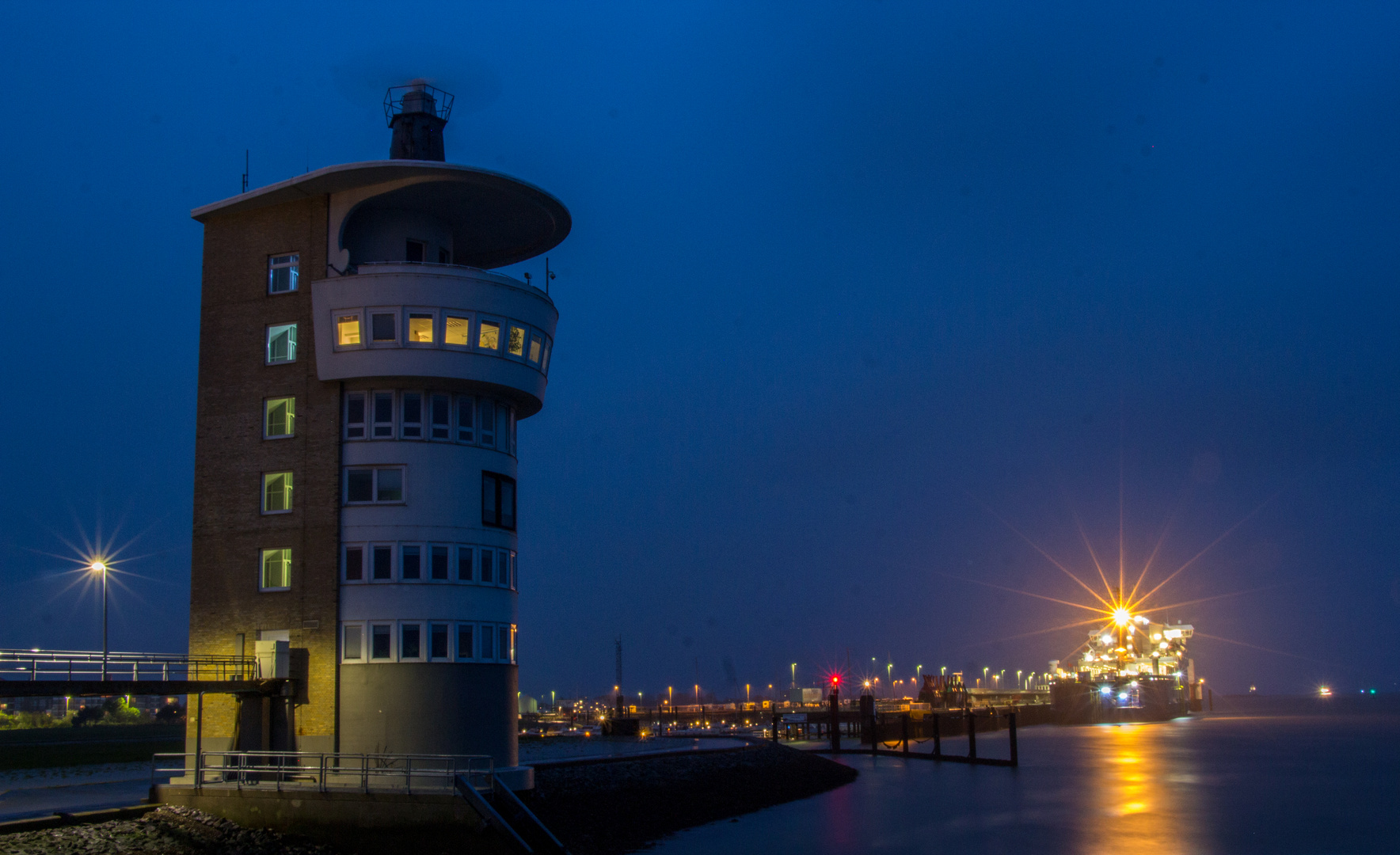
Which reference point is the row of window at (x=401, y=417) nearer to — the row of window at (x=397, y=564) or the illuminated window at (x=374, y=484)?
the illuminated window at (x=374, y=484)

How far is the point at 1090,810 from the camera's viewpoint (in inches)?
→ 2325

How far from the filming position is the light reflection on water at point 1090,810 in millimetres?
46125

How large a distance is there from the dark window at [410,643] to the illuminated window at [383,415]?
20.2 feet

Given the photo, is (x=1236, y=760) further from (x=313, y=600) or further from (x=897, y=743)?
(x=313, y=600)

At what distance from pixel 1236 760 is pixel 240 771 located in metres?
93.8

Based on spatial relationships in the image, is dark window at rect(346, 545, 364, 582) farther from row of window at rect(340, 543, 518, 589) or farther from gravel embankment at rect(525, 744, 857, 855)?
gravel embankment at rect(525, 744, 857, 855)

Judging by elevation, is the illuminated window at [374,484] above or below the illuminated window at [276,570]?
above

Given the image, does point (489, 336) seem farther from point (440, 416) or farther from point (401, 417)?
point (401, 417)

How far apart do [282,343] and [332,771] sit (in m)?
14.3

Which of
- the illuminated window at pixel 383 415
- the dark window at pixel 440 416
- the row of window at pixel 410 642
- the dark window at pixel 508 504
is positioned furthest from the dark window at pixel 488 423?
the row of window at pixel 410 642

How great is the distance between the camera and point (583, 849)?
113 ft

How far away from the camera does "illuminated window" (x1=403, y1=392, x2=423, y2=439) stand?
1409 inches

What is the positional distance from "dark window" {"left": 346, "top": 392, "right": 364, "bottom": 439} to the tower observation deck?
37 millimetres

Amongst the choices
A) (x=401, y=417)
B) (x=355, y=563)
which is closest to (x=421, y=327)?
(x=401, y=417)
